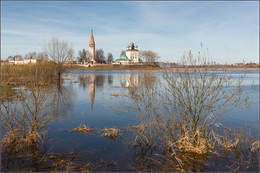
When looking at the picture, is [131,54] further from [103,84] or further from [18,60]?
[18,60]

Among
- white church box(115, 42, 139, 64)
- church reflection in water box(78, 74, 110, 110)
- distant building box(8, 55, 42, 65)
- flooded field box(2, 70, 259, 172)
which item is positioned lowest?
flooded field box(2, 70, 259, 172)

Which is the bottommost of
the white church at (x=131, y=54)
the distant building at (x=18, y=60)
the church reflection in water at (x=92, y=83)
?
the church reflection in water at (x=92, y=83)

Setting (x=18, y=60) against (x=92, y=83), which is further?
(x=92, y=83)

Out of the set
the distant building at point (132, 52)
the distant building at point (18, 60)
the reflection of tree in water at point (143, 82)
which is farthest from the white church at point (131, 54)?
the reflection of tree in water at point (143, 82)

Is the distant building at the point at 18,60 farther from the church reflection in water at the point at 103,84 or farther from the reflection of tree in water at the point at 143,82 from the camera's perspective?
the reflection of tree in water at the point at 143,82

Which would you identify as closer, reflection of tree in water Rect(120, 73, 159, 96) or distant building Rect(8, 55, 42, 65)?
reflection of tree in water Rect(120, 73, 159, 96)

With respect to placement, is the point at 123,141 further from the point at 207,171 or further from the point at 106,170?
the point at 207,171

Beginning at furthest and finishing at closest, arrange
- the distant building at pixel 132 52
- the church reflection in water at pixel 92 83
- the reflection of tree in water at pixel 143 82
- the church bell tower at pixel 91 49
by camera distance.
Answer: the distant building at pixel 132 52
the church bell tower at pixel 91 49
the church reflection in water at pixel 92 83
the reflection of tree in water at pixel 143 82

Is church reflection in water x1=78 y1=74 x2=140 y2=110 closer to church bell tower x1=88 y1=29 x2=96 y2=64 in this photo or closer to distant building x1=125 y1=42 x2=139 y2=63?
church bell tower x1=88 y1=29 x2=96 y2=64

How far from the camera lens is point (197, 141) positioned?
5988 millimetres

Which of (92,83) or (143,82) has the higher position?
(143,82)

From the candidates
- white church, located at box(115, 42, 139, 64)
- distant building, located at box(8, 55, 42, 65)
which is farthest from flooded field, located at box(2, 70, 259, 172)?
white church, located at box(115, 42, 139, 64)

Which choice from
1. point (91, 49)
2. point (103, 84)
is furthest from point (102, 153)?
point (91, 49)

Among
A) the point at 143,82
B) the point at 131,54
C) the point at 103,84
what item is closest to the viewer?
the point at 143,82
